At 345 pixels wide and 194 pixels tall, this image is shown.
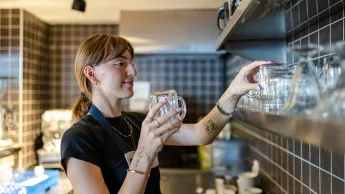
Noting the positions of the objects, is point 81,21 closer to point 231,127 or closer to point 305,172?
point 231,127

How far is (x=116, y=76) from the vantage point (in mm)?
1204

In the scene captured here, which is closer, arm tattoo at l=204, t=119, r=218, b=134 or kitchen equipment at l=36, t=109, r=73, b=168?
arm tattoo at l=204, t=119, r=218, b=134

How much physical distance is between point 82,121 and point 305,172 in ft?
2.69

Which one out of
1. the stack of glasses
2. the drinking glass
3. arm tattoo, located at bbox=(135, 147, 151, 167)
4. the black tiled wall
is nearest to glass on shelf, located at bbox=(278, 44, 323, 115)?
the stack of glasses

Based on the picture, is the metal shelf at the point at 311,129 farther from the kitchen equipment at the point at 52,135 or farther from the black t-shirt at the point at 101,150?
the kitchen equipment at the point at 52,135

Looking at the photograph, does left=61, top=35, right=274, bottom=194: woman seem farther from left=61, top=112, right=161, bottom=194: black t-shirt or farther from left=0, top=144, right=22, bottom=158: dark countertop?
left=0, top=144, right=22, bottom=158: dark countertop

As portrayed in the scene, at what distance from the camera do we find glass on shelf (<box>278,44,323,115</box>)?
577mm

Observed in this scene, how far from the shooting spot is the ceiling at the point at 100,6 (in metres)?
2.70

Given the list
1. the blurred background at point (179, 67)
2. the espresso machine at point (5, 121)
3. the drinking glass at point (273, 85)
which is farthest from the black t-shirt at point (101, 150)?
the espresso machine at point (5, 121)

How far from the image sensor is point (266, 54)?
1.59 metres

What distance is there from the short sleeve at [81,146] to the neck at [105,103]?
14 cm

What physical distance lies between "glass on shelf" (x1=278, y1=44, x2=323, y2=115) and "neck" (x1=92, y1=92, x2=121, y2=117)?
2.52 feet

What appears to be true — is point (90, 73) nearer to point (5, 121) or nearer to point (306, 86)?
point (306, 86)

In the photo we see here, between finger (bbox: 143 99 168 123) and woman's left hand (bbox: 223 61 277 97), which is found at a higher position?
woman's left hand (bbox: 223 61 277 97)
